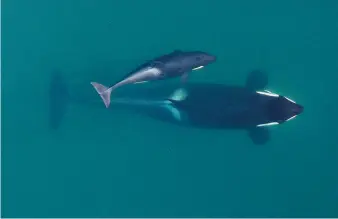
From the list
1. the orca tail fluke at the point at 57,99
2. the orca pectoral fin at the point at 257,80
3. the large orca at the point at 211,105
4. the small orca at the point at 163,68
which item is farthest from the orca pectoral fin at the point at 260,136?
the orca tail fluke at the point at 57,99

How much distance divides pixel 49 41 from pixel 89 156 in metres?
1.02

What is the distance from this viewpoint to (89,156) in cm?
439

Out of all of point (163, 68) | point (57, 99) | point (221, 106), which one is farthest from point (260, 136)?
point (57, 99)

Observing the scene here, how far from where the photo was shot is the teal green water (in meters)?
4.30

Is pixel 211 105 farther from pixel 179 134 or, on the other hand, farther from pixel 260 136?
pixel 260 136

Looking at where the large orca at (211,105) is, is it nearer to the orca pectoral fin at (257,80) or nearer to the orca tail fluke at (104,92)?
the orca pectoral fin at (257,80)

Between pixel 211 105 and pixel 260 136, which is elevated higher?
pixel 211 105

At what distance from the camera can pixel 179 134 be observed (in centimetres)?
436

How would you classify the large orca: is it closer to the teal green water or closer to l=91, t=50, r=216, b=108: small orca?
the teal green water

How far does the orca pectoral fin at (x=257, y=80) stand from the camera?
4324mm

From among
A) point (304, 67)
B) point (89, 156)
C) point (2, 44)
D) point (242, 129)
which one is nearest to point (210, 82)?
point (242, 129)

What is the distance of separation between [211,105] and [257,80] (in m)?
0.42

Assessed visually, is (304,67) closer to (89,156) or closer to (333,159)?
(333,159)

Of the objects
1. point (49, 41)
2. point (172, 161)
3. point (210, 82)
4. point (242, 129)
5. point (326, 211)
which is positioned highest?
point (49, 41)
